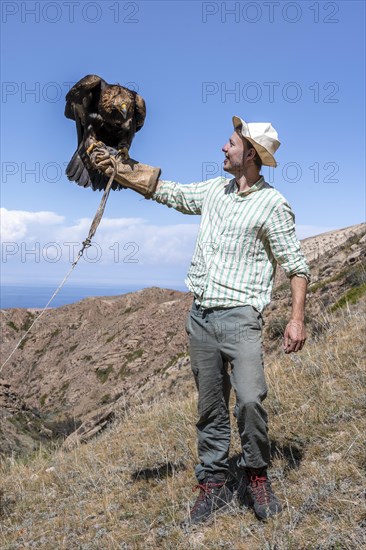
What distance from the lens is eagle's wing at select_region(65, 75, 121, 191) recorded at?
4.33 meters

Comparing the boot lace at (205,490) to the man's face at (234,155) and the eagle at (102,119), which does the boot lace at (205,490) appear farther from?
the eagle at (102,119)

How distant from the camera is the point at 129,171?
3877 mm

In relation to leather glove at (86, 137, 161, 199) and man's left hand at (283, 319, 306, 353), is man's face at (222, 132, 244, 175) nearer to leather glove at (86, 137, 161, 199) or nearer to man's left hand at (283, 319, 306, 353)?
leather glove at (86, 137, 161, 199)

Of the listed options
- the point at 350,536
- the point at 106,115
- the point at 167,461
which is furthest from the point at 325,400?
the point at 106,115

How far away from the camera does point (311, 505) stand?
10.8ft

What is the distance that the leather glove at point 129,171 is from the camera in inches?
151

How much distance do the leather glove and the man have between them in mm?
515

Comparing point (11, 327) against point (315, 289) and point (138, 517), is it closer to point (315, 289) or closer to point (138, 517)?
point (315, 289)

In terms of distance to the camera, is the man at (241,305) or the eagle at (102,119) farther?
the eagle at (102,119)

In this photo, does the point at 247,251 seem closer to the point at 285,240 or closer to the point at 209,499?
the point at 285,240

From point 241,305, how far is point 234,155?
3.02 feet

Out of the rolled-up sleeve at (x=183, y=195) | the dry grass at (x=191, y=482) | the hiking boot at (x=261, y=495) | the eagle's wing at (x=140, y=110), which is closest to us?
the dry grass at (x=191, y=482)

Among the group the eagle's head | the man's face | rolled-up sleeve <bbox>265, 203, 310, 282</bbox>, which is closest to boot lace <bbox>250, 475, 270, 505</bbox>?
rolled-up sleeve <bbox>265, 203, 310, 282</bbox>

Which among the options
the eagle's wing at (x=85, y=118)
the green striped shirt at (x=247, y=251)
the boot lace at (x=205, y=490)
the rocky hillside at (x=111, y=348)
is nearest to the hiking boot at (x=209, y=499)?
the boot lace at (x=205, y=490)
